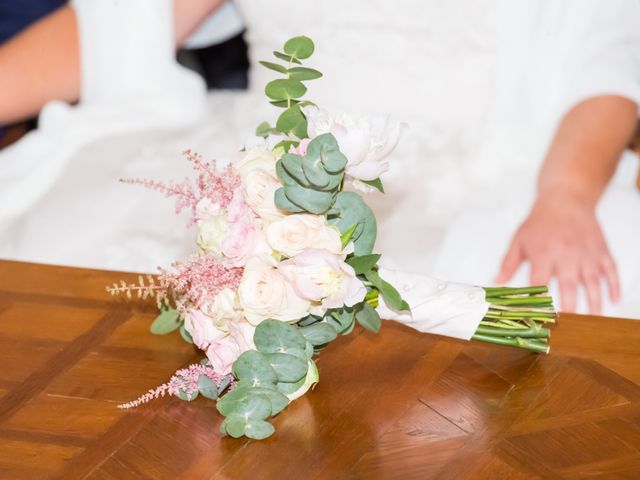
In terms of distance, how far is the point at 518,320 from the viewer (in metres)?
1.31

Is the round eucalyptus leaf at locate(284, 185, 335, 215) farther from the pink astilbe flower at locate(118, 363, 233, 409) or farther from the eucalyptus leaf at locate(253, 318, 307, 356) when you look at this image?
the pink astilbe flower at locate(118, 363, 233, 409)

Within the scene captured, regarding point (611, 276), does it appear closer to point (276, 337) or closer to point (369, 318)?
point (369, 318)

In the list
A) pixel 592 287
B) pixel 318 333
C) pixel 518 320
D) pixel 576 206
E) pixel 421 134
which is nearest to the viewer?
pixel 318 333

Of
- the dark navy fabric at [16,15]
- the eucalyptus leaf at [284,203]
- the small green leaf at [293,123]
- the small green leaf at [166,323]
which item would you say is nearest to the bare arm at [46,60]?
the dark navy fabric at [16,15]

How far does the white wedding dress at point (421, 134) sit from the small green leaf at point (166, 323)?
0.47 m

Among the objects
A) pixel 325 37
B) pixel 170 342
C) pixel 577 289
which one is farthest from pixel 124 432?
pixel 325 37

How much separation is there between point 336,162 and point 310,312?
20 centimetres

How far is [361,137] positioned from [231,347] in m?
0.32

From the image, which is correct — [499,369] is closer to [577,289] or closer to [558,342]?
[558,342]

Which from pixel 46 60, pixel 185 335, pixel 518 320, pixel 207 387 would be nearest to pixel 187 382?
pixel 207 387

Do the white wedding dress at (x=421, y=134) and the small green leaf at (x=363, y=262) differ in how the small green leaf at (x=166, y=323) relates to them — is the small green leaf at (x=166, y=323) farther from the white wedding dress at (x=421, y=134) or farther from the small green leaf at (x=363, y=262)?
the white wedding dress at (x=421, y=134)

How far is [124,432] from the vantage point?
1156 millimetres

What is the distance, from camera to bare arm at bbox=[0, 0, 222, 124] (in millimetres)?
2156

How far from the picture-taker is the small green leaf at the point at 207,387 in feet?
3.89
